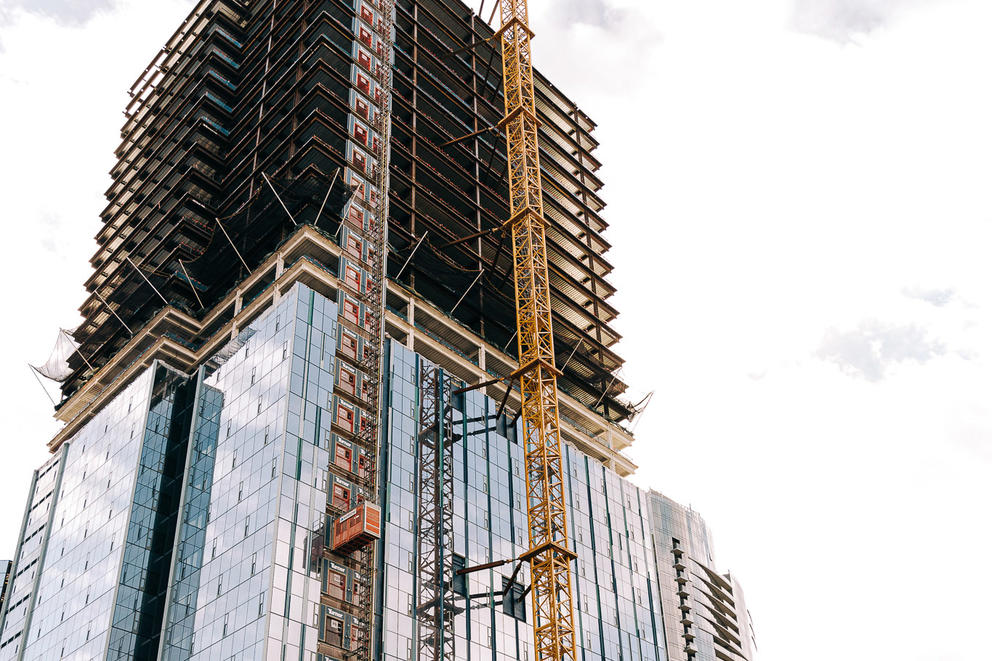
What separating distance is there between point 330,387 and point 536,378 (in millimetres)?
20543

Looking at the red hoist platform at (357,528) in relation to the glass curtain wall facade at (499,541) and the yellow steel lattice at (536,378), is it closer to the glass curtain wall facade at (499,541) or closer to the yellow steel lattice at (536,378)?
the glass curtain wall facade at (499,541)

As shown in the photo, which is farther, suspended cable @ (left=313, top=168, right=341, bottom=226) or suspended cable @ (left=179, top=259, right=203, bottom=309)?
suspended cable @ (left=179, top=259, right=203, bottom=309)

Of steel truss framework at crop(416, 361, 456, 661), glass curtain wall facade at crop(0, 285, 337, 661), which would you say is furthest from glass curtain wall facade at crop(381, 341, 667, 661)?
glass curtain wall facade at crop(0, 285, 337, 661)

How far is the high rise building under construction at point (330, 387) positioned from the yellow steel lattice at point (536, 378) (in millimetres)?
4539

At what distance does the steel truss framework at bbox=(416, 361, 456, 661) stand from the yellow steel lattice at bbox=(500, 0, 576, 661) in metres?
8.27

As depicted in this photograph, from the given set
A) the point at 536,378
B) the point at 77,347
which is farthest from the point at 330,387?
the point at 77,347

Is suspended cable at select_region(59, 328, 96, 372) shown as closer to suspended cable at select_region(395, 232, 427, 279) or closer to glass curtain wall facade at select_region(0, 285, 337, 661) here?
glass curtain wall facade at select_region(0, 285, 337, 661)

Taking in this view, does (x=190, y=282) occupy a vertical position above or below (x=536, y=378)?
above

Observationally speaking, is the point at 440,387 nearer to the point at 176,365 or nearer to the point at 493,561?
the point at 493,561

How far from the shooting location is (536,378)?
107250 millimetres

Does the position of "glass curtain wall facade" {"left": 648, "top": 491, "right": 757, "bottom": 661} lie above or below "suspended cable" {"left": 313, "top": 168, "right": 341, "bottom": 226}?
below

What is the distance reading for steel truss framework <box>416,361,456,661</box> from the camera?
96500 mm

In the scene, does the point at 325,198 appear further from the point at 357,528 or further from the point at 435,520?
the point at 357,528

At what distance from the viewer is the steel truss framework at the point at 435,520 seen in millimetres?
96500
